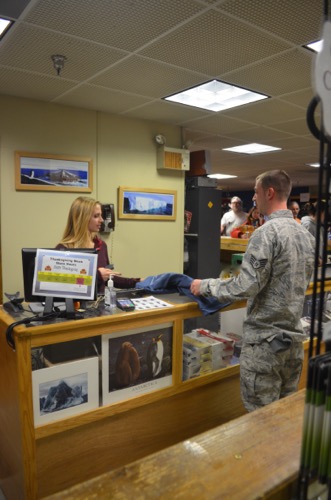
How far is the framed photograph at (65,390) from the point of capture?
1662mm

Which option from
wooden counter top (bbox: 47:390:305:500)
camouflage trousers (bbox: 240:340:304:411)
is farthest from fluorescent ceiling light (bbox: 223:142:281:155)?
wooden counter top (bbox: 47:390:305:500)

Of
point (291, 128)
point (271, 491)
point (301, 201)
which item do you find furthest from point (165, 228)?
point (301, 201)

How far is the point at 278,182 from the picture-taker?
200cm

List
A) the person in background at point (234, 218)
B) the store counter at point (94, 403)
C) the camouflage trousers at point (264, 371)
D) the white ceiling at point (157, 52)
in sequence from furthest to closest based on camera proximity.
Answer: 1. the person in background at point (234, 218)
2. the white ceiling at point (157, 52)
3. the camouflage trousers at point (264, 371)
4. the store counter at point (94, 403)

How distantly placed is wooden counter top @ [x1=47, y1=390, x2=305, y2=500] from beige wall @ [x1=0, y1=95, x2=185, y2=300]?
3.32 m

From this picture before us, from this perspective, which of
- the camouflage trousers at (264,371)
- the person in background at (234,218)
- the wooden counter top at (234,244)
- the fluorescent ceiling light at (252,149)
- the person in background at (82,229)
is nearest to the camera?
the camouflage trousers at (264,371)

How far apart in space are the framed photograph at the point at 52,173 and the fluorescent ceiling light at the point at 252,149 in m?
3.08

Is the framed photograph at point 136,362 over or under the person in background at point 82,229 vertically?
under

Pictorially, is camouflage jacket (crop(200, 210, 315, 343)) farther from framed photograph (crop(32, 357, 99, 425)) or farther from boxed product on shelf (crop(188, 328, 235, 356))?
framed photograph (crop(32, 357, 99, 425))

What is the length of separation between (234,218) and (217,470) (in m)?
6.33

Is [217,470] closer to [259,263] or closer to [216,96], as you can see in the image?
[259,263]

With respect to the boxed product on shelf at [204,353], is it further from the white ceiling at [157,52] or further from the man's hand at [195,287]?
the white ceiling at [157,52]

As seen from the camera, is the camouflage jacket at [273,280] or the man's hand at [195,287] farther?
the man's hand at [195,287]

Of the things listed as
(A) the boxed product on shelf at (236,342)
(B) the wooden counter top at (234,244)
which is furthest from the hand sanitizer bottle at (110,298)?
(B) the wooden counter top at (234,244)
